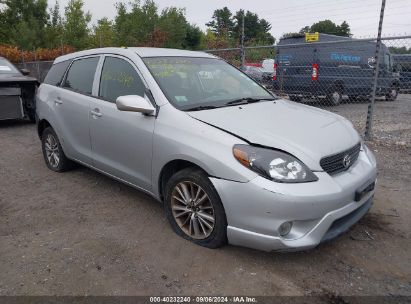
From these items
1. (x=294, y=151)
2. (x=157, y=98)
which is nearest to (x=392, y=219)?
(x=294, y=151)

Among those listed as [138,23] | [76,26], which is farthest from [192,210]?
[76,26]

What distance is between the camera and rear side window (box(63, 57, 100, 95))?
14.9 feet

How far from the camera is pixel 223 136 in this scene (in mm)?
3080

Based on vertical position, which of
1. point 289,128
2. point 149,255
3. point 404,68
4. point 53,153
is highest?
point 404,68

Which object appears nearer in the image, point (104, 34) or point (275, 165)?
point (275, 165)

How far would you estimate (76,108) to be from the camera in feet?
15.0

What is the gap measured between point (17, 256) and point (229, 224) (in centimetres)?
178

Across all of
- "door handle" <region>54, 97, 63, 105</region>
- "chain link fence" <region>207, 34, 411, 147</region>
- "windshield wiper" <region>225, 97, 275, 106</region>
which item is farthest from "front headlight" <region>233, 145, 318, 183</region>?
"chain link fence" <region>207, 34, 411, 147</region>

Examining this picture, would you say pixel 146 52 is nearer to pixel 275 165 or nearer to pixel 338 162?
pixel 275 165

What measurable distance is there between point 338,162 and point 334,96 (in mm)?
9955

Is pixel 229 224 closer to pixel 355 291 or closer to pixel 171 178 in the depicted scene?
pixel 171 178

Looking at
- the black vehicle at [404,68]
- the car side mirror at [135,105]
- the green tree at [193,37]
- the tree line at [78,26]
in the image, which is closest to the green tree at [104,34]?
the tree line at [78,26]

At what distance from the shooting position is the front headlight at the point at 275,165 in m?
2.84

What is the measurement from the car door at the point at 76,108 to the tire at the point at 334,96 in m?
9.18
